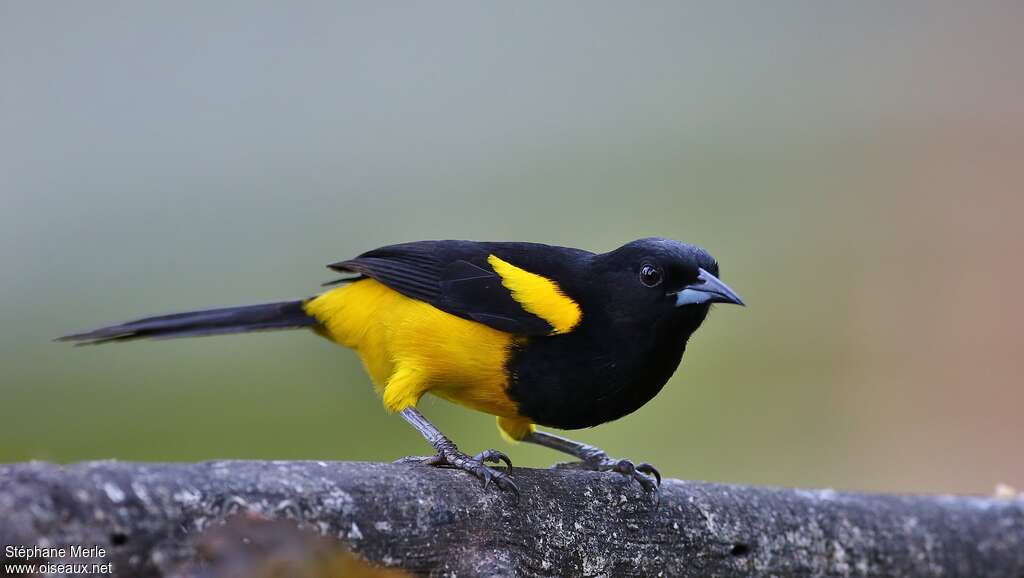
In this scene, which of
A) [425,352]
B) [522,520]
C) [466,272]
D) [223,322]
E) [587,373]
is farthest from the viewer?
[223,322]

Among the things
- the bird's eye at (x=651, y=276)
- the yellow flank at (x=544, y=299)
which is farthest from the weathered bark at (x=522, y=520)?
the bird's eye at (x=651, y=276)

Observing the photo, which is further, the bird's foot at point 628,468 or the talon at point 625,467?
the talon at point 625,467

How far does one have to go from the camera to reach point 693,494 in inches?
135

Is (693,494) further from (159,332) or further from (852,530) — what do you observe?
(159,332)

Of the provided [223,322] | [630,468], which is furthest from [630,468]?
[223,322]

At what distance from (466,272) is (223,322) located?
1.16 meters

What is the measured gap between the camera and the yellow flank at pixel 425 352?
359cm

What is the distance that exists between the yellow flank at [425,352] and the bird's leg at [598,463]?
407 mm

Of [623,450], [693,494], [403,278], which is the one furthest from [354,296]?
[623,450]

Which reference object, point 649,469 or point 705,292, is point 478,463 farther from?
point 705,292

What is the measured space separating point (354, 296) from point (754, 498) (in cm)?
Result: 168

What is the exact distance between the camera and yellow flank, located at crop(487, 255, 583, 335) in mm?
3547

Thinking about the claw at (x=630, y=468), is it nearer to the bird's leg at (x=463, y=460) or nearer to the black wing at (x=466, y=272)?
the bird's leg at (x=463, y=460)

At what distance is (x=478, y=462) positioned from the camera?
3.30m
